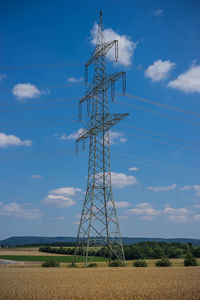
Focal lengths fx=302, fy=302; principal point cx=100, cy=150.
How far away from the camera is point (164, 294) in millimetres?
19297

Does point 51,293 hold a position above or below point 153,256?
above

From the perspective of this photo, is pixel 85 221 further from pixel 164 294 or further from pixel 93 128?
pixel 164 294

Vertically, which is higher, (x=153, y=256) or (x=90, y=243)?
(x=90, y=243)

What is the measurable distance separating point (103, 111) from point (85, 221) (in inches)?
602

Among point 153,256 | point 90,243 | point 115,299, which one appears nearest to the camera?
point 115,299

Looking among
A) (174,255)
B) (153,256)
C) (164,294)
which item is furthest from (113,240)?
(174,255)

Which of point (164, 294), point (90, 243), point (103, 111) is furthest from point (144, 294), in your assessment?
point (103, 111)

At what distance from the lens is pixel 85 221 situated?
38.1 m

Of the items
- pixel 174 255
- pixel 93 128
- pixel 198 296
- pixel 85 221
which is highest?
pixel 93 128

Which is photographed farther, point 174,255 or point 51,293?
point 174,255

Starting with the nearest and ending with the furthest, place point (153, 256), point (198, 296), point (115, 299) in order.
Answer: point (115, 299)
point (198, 296)
point (153, 256)

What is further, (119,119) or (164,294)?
(119,119)

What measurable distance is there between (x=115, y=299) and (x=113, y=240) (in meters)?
22.0

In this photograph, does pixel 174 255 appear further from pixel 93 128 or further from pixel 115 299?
pixel 115 299
